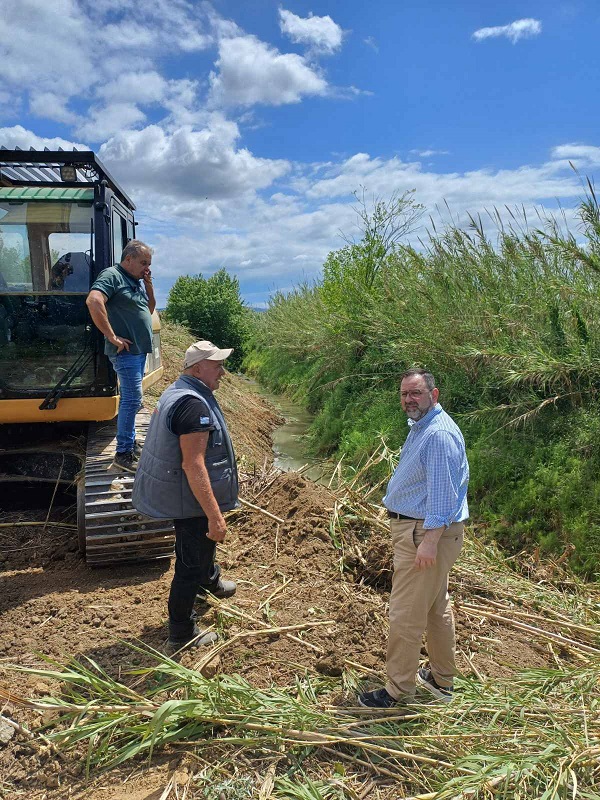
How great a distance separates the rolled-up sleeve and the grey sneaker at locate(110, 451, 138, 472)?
2827 millimetres

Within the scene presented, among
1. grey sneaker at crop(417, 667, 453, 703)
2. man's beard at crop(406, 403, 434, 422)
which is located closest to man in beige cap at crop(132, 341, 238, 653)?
man's beard at crop(406, 403, 434, 422)

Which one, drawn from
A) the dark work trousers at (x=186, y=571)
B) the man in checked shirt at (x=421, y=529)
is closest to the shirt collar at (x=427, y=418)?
the man in checked shirt at (x=421, y=529)

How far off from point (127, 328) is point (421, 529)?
9.94 ft

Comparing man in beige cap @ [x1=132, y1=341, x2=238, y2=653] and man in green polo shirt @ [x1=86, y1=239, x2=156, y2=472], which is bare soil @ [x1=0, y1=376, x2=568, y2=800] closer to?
man in beige cap @ [x1=132, y1=341, x2=238, y2=653]

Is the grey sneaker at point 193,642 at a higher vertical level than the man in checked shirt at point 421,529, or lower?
lower

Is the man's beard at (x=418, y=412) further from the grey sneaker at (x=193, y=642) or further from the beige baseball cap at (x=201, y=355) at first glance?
the grey sneaker at (x=193, y=642)

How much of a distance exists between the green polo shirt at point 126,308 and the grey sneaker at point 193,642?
2.38m

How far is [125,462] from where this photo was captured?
5.05 metres

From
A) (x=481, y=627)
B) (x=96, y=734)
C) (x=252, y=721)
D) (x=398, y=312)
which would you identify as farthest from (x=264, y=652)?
(x=398, y=312)

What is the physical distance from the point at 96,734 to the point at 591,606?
3769mm

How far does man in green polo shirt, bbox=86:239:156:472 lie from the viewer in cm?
477

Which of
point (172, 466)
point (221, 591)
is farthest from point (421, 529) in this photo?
point (221, 591)

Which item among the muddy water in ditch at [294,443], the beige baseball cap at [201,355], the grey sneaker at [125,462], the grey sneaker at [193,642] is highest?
the beige baseball cap at [201,355]

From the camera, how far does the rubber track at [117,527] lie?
4609mm
